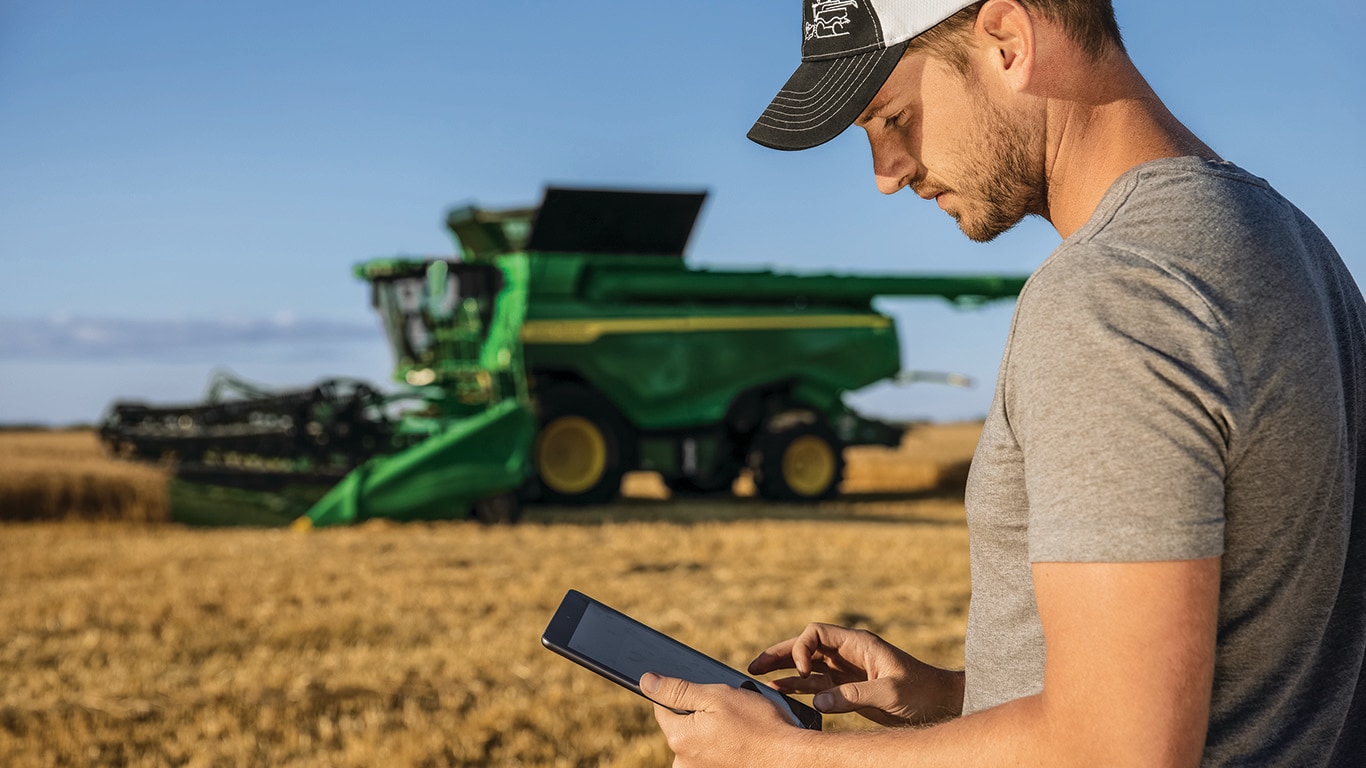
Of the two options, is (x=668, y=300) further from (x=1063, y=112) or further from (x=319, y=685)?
(x=1063, y=112)

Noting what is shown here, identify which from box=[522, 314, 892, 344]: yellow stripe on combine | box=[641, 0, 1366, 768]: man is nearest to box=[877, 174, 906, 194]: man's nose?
box=[641, 0, 1366, 768]: man

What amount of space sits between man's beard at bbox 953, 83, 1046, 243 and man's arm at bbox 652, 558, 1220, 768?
440 millimetres

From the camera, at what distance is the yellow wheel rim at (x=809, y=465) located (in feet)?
47.7

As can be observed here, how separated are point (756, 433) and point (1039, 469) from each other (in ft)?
45.0

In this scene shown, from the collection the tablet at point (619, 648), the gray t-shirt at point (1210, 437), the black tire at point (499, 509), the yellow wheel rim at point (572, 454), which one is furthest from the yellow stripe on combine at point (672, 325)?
the gray t-shirt at point (1210, 437)

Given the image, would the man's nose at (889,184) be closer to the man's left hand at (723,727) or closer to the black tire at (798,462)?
the man's left hand at (723,727)

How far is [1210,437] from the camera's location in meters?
0.95

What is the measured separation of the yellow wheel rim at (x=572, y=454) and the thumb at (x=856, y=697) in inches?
451

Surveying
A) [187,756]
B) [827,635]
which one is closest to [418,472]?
[187,756]

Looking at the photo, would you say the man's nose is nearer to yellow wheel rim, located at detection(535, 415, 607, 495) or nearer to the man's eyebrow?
the man's eyebrow

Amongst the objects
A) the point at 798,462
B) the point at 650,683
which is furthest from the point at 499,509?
the point at 650,683

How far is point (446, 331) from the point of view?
13023 mm

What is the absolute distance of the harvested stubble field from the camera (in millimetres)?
3896

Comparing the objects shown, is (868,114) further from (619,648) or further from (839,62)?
(619,648)
